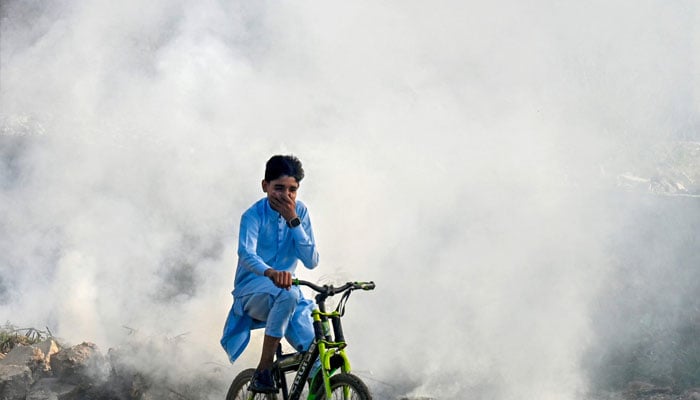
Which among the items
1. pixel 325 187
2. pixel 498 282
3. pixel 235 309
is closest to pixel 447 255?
pixel 498 282

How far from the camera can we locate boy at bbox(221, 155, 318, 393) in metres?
3.69

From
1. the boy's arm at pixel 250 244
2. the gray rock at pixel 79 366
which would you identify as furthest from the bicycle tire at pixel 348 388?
the gray rock at pixel 79 366

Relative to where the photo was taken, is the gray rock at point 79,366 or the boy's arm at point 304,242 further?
the gray rock at point 79,366

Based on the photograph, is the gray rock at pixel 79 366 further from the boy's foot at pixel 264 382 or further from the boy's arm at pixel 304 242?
the boy's arm at pixel 304 242

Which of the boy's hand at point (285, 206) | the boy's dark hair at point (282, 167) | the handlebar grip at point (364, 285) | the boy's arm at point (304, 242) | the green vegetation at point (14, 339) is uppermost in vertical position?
the green vegetation at point (14, 339)

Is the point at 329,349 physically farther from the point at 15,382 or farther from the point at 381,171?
the point at 381,171

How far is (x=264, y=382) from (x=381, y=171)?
16.6ft

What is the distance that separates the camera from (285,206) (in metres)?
3.71

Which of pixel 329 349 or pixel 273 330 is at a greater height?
pixel 273 330

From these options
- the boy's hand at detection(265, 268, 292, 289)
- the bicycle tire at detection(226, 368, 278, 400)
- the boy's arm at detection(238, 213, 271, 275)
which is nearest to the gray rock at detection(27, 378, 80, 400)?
the bicycle tire at detection(226, 368, 278, 400)

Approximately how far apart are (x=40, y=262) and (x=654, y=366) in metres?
6.06

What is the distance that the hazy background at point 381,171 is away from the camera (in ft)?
21.3

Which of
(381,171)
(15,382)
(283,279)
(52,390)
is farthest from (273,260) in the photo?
(381,171)

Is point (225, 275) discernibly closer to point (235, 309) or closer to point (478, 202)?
point (478, 202)
